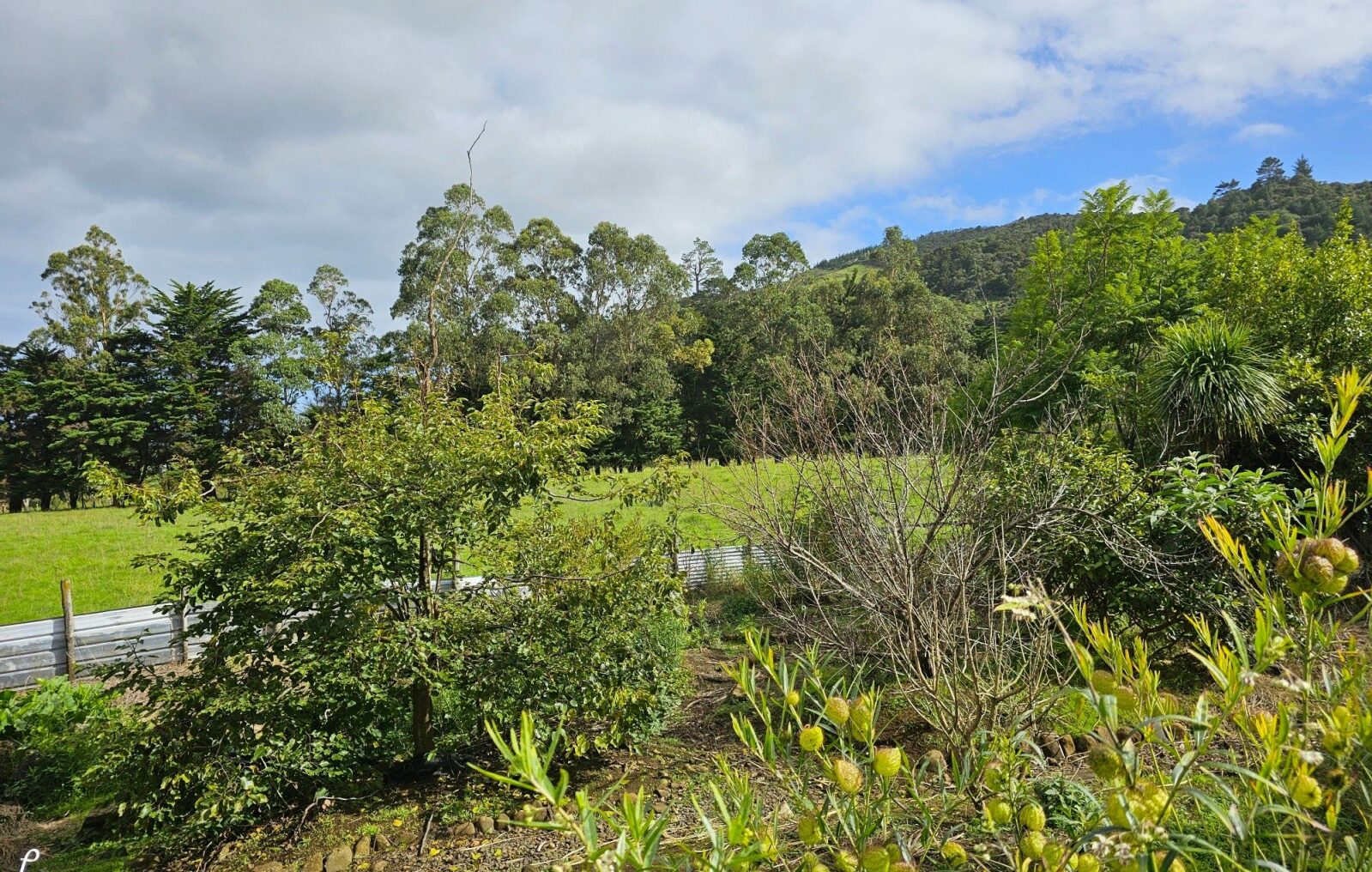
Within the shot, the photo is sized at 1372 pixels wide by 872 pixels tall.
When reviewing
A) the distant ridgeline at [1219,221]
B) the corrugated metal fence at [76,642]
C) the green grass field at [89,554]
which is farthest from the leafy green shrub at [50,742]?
the distant ridgeline at [1219,221]

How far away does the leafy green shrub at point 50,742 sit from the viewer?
4.95 m

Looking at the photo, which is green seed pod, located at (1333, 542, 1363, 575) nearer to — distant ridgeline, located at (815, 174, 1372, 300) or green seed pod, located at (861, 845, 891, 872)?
green seed pod, located at (861, 845, 891, 872)

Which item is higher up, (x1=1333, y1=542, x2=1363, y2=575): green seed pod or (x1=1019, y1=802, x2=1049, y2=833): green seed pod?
(x1=1333, y1=542, x2=1363, y2=575): green seed pod

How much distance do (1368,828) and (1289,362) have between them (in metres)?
8.30

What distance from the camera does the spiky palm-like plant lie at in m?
6.86

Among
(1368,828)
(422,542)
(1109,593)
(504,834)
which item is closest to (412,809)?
(504,834)

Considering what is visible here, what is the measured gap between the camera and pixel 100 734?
12.3 ft

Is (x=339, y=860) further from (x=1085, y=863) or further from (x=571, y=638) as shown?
(x=1085, y=863)

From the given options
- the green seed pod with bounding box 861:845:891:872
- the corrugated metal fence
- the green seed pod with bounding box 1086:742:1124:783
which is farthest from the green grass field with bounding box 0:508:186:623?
the green seed pod with bounding box 1086:742:1124:783

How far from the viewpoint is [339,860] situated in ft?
12.1

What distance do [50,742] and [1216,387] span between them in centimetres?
A: 1025

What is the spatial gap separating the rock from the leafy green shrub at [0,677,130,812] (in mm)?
1929

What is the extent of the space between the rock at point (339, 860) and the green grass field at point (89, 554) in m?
4.26

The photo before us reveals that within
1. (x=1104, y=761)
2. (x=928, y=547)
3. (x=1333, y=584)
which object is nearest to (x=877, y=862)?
(x=1104, y=761)
